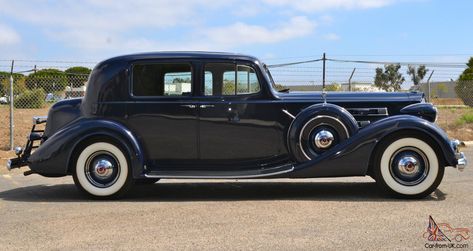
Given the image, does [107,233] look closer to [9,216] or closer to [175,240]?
[175,240]

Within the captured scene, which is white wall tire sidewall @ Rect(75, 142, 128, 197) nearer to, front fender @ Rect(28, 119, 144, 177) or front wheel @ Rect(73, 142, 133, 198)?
front wheel @ Rect(73, 142, 133, 198)

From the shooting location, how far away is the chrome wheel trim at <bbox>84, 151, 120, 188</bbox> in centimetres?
627

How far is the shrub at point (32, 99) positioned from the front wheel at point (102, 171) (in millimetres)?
18024

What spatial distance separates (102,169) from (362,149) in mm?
3033

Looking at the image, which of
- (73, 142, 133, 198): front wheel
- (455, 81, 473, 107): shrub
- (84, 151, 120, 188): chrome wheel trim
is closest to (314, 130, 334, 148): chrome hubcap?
(73, 142, 133, 198): front wheel

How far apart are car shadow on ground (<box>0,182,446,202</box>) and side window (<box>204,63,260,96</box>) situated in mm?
1275

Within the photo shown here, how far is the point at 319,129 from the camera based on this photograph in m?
6.09

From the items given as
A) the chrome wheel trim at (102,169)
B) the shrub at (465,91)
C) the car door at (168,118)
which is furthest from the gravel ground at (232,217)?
the shrub at (465,91)

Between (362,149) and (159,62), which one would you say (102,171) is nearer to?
(159,62)

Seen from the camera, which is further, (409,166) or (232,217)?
(409,166)

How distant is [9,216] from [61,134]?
48.1 inches

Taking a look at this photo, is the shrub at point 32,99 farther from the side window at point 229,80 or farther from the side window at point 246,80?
the side window at point 246,80

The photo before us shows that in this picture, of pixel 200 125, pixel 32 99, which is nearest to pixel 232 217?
pixel 200 125

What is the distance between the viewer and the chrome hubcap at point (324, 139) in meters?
6.06
